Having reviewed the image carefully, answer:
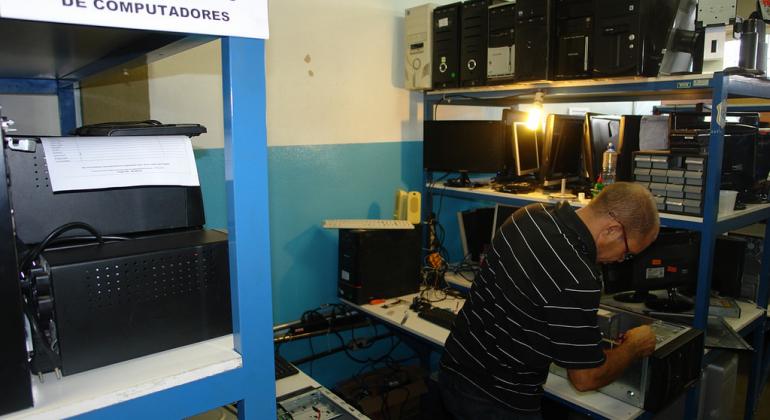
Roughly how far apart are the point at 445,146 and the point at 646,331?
5.31 feet

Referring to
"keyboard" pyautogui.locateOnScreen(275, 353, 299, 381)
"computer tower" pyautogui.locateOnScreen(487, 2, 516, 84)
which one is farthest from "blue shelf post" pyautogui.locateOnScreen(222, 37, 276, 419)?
"computer tower" pyautogui.locateOnScreen(487, 2, 516, 84)

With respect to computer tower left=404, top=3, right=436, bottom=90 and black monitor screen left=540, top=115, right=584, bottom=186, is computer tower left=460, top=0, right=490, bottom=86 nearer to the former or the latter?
computer tower left=404, top=3, right=436, bottom=90

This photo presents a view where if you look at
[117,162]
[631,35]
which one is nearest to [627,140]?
[631,35]

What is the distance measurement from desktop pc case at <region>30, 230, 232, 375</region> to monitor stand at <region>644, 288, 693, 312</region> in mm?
2163

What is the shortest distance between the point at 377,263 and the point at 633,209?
1.41 metres

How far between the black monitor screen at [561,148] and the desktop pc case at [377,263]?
862mm

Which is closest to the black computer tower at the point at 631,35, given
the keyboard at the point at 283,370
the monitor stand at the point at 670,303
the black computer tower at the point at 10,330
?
the monitor stand at the point at 670,303

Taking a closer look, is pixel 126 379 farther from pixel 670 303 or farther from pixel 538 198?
pixel 670 303

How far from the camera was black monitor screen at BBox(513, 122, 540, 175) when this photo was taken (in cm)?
294

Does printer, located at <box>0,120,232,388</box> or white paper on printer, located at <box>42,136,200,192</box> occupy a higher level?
white paper on printer, located at <box>42,136,200,192</box>

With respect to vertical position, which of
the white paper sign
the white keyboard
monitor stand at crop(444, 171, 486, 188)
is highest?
the white paper sign

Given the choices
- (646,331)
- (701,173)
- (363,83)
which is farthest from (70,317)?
(363,83)

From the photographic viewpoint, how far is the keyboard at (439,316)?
7.68 ft

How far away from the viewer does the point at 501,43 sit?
8.84 ft
